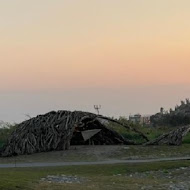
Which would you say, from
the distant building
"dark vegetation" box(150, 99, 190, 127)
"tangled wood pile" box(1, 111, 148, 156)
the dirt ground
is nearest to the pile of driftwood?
"tangled wood pile" box(1, 111, 148, 156)

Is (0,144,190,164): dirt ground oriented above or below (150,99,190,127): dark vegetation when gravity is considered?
below

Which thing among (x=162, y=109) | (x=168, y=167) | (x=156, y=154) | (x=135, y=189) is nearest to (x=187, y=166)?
(x=168, y=167)

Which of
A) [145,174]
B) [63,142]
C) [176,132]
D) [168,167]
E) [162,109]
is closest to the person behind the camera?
[145,174]

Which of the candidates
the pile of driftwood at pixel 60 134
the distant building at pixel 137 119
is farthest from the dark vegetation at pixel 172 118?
the pile of driftwood at pixel 60 134

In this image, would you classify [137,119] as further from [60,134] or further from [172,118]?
[60,134]

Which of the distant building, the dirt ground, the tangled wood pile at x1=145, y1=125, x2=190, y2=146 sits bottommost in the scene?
the dirt ground

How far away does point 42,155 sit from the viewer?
31219mm

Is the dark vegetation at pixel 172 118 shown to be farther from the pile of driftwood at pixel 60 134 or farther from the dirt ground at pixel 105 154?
the dirt ground at pixel 105 154

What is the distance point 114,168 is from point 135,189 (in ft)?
24.9

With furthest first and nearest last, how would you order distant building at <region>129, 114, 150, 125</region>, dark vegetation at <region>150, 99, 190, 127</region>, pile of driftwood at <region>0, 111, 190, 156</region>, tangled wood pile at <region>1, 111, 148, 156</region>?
dark vegetation at <region>150, 99, 190, 127</region>, distant building at <region>129, 114, 150, 125</region>, pile of driftwood at <region>0, 111, 190, 156</region>, tangled wood pile at <region>1, 111, 148, 156</region>

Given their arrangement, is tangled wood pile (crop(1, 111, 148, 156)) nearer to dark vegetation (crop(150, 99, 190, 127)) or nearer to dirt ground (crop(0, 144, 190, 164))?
dirt ground (crop(0, 144, 190, 164))

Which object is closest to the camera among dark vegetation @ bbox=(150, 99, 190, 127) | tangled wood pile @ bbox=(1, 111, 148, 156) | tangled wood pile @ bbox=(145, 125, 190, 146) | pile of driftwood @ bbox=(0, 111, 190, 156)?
tangled wood pile @ bbox=(1, 111, 148, 156)

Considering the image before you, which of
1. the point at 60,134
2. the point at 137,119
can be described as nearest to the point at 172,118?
the point at 137,119

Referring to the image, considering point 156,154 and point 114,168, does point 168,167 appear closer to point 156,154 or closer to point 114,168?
point 114,168
